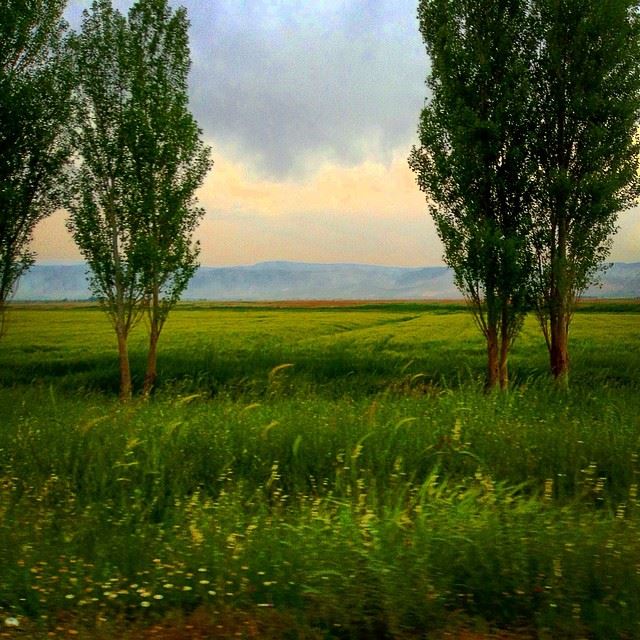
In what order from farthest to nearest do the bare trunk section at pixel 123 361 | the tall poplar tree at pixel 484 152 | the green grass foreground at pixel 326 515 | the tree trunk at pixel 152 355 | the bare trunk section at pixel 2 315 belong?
the tree trunk at pixel 152 355
the bare trunk section at pixel 123 361
the bare trunk section at pixel 2 315
the tall poplar tree at pixel 484 152
the green grass foreground at pixel 326 515

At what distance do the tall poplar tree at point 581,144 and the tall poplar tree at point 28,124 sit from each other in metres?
12.9

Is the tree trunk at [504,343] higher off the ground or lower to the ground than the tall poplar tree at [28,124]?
lower

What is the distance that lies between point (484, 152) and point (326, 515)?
13.7 m

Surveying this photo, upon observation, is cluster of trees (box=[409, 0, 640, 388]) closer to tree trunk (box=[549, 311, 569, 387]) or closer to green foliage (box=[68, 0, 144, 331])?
tree trunk (box=[549, 311, 569, 387])

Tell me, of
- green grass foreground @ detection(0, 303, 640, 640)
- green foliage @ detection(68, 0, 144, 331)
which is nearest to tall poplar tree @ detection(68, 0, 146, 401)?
green foliage @ detection(68, 0, 144, 331)

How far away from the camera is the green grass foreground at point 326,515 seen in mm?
3783

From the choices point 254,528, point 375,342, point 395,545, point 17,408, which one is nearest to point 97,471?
point 254,528

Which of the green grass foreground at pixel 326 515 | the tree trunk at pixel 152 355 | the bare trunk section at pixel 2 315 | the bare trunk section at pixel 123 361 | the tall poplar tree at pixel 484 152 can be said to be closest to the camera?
the green grass foreground at pixel 326 515

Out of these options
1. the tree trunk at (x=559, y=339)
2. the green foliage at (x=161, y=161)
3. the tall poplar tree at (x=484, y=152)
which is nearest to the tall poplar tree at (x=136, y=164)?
the green foliage at (x=161, y=161)

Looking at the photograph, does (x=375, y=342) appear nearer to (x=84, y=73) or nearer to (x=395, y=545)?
(x=84, y=73)

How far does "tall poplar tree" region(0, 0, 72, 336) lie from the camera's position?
59.8 feet

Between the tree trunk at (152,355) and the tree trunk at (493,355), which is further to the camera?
the tree trunk at (152,355)

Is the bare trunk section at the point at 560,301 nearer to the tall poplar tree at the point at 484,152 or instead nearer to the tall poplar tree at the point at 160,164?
the tall poplar tree at the point at 484,152

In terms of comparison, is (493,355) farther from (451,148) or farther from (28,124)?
(28,124)
